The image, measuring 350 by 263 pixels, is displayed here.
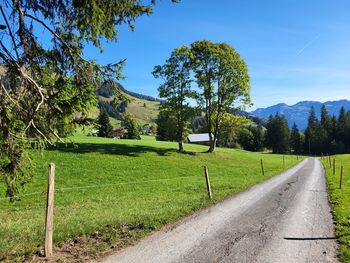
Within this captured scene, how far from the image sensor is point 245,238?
34.2 ft

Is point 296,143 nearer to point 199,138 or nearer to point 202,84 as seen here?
point 199,138

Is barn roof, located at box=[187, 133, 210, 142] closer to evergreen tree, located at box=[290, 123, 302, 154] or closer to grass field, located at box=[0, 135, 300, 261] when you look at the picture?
evergreen tree, located at box=[290, 123, 302, 154]

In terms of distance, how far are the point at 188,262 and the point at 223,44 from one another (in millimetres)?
45210

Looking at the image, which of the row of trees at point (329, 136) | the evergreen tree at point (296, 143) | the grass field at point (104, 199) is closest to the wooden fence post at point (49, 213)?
the grass field at point (104, 199)

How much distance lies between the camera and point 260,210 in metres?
15.1

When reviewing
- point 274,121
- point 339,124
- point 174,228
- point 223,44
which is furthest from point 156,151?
point 339,124

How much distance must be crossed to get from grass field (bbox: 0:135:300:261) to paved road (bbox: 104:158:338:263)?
0.89m

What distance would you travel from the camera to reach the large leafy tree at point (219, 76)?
49.9 metres

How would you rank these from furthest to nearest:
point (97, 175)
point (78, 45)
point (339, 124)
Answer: point (339, 124)
point (97, 175)
point (78, 45)

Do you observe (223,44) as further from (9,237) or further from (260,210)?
(9,237)

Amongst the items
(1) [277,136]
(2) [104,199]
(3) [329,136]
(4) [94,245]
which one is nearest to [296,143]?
(3) [329,136]

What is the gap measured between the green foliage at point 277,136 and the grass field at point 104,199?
104 meters

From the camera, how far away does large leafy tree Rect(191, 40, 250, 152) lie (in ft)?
164

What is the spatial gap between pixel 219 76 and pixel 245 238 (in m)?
42.1
